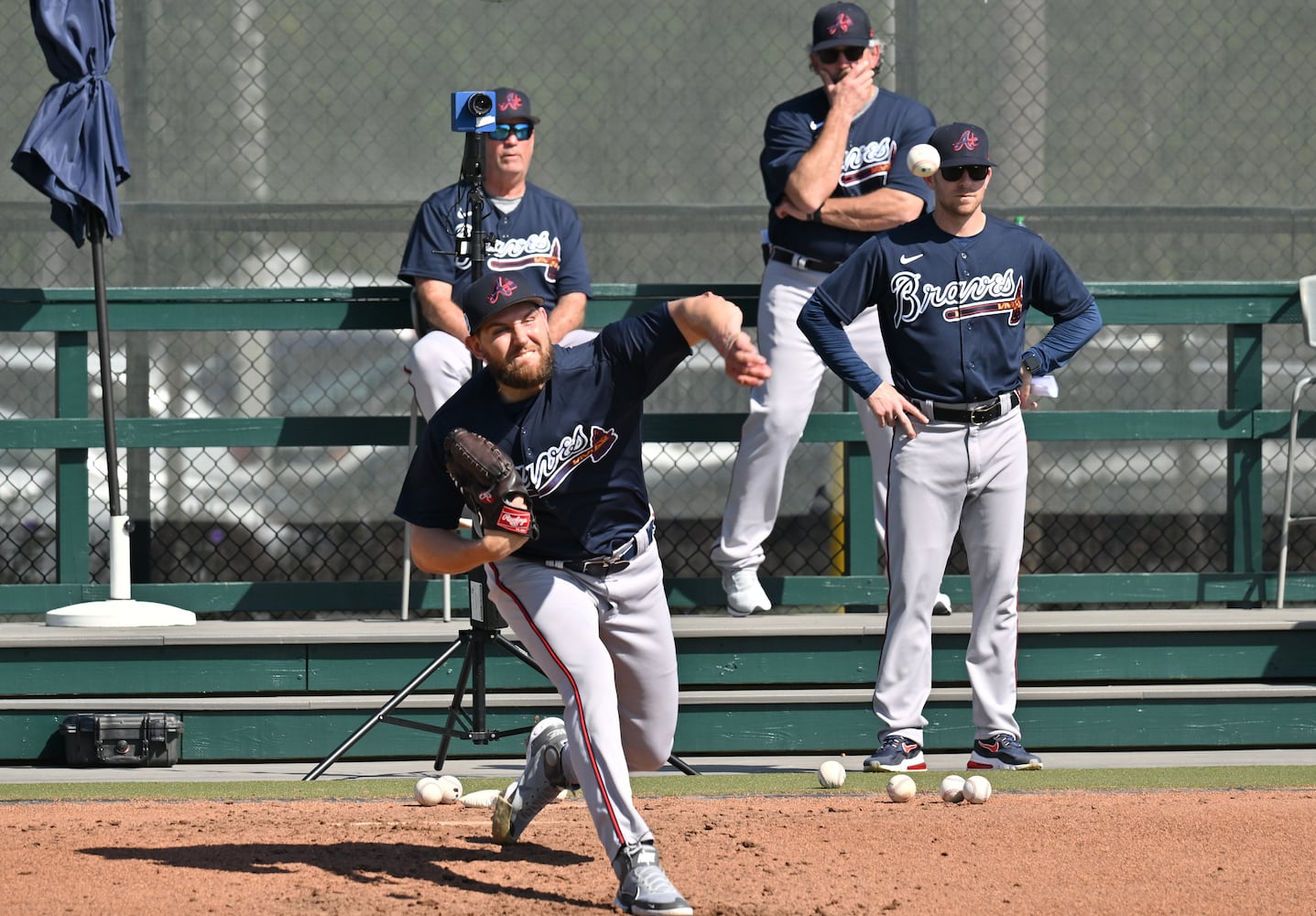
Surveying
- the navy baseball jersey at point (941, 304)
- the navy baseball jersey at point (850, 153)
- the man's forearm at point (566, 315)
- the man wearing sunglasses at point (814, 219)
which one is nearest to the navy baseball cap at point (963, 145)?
the navy baseball jersey at point (941, 304)

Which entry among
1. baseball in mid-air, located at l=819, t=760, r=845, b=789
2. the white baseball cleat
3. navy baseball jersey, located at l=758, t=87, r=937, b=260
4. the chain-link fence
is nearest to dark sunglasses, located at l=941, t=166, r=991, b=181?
navy baseball jersey, located at l=758, t=87, r=937, b=260

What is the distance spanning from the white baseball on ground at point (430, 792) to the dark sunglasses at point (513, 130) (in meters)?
2.58

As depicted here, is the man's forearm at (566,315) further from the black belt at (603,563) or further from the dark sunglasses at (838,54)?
the black belt at (603,563)

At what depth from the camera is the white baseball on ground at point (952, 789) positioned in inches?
230

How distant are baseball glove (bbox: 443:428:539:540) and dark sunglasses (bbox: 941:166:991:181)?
2532 millimetres

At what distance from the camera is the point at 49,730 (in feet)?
23.7

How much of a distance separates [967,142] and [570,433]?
2229 mm

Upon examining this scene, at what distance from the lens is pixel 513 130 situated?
7.29 m

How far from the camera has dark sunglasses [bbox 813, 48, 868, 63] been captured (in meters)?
7.19

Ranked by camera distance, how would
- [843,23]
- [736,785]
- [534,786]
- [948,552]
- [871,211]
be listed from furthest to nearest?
[871,211], [843,23], [948,552], [736,785], [534,786]

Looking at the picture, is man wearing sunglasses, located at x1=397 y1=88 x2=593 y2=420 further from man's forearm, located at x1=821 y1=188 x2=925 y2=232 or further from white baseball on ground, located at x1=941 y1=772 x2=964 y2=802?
white baseball on ground, located at x1=941 y1=772 x2=964 y2=802

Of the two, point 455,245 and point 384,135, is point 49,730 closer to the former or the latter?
point 455,245

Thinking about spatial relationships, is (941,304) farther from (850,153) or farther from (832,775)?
(832,775)

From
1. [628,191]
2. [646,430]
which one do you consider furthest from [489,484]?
[628,191]
